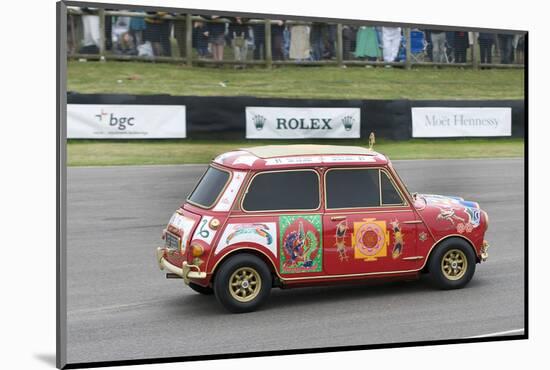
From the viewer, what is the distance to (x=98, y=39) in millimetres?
9891

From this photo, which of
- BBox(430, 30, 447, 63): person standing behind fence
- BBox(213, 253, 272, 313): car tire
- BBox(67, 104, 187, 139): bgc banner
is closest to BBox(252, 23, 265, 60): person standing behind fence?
BBox(67, 104, 187, 139): bgc banner

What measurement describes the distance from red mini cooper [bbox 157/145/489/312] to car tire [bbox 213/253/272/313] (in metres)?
0.01

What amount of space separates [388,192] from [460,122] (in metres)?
1.53

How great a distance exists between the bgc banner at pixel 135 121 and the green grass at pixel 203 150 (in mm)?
93

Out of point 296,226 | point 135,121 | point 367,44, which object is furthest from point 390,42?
point 135,121

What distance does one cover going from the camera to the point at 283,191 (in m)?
10.4

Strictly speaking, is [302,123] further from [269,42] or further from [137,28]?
[137,28]

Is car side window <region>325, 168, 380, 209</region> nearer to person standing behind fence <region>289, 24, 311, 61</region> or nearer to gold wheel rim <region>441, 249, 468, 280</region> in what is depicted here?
gold wheel rim <region>441, 249, 468, 280</region>

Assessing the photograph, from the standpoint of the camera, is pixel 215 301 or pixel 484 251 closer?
pixel 215 301

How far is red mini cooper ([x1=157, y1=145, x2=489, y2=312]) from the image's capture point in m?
10.2

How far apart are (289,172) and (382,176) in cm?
118

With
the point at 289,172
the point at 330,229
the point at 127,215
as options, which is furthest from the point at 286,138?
the point at 127,215

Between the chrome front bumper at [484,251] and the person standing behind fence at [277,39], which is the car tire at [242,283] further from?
the chrome front bumper at [484,251]

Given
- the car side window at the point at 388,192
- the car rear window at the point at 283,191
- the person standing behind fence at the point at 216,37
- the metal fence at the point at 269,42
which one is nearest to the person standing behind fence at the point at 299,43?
the metal fence at the point at 269,42
